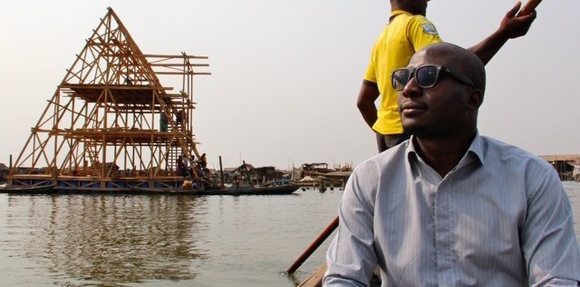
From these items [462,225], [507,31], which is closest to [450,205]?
[462,225]

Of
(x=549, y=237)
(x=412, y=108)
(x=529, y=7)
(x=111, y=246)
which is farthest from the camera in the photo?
(x=111, y=246)

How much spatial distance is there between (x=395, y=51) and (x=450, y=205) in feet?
4.76

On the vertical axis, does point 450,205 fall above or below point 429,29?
below

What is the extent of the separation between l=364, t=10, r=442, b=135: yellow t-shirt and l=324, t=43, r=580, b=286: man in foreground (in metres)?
1.14

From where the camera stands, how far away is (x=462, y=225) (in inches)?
64.4

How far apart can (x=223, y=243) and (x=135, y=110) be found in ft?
93.8

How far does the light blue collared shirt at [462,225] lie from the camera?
160 centimetres

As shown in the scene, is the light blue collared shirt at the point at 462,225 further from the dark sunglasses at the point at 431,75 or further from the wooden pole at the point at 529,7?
the wooden pole at the point at 529,7

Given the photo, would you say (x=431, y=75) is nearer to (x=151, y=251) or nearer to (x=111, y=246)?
(x=151, y=251)

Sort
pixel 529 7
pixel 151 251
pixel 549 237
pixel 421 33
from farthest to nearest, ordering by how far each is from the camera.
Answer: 1. pixel 151 251
2. pixel 421 33
3. pixel 529 7
4. pixel 549 237

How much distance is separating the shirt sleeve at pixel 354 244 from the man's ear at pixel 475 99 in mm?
337

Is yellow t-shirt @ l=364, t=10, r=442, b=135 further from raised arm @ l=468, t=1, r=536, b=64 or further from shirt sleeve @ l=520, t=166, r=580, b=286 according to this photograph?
shirt sleeve @ l=520, t=166, r=580, b=286

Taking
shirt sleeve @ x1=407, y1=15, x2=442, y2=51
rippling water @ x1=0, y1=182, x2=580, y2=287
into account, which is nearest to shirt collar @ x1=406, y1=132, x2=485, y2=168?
shirt sleeve @ x1=407, y1=15, x2=442, y2=51

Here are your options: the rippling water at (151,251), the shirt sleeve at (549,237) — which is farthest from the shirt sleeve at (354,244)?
the rippling water at (151,251)
